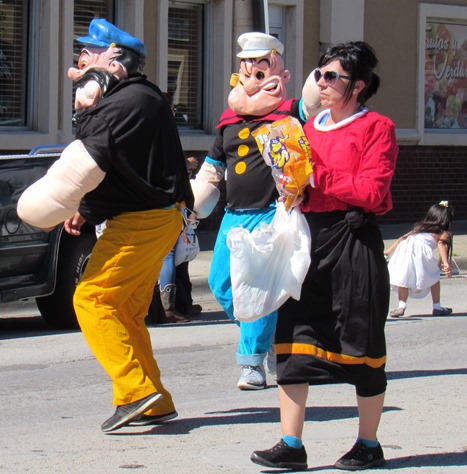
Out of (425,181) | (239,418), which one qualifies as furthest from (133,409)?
(425,181)

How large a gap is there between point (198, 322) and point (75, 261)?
4.62 feet

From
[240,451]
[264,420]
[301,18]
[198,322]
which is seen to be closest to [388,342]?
[198,322]

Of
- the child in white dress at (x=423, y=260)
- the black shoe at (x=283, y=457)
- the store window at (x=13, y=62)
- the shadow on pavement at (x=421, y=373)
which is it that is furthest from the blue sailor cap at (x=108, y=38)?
the store window at (x=13, y=62)

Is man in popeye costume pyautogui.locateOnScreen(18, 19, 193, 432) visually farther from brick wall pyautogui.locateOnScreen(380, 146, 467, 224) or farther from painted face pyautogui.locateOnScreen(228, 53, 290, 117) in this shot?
brick wall pyautogui.locateOnScreen(380, 146, 467, 224)

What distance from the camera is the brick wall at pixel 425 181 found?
19.8 m

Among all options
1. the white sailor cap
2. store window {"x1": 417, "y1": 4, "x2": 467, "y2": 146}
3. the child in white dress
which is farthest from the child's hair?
store window {"x1": 417, "y1": 4, "x2": 467, "y2": 146}

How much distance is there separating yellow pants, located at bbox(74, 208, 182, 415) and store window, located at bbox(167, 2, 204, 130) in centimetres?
1168

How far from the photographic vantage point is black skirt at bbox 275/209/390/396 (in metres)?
4.99

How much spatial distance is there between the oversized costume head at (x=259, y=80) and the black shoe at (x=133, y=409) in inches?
74.6

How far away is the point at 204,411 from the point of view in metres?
6.58

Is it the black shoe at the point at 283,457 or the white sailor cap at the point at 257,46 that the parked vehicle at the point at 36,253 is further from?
the black shoe at the point at 283,457

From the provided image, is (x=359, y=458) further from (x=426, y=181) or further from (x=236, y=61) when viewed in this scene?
(x=426, y=181)

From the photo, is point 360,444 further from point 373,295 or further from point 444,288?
point 444,288

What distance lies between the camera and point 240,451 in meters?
5.55
